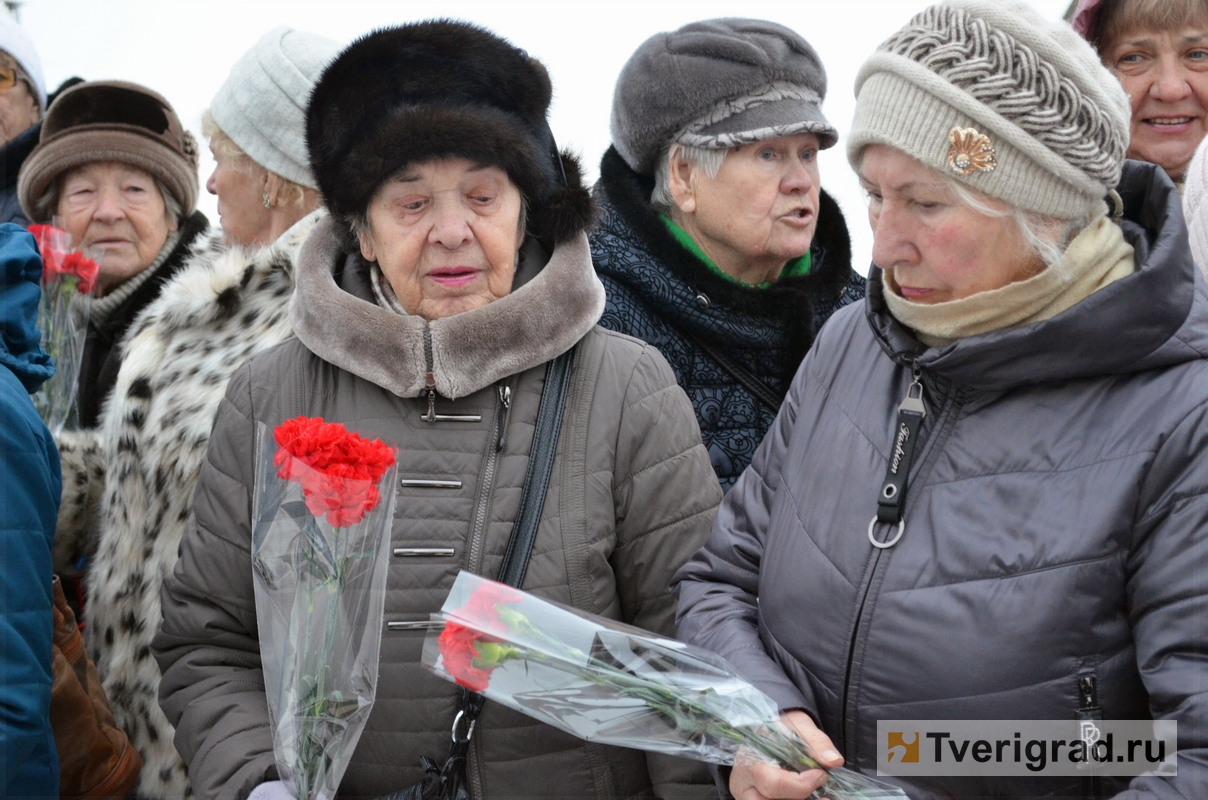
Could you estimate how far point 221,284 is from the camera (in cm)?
273

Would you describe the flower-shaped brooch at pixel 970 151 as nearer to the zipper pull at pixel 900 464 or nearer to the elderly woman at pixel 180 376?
the zipper pull at pixel 900 464

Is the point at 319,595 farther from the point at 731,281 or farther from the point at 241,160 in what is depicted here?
the point at 241,160

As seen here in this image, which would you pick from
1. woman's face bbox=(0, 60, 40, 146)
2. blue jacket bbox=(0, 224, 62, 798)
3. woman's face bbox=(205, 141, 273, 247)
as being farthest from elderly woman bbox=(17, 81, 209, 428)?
blue jacket bbox=(0, 224, 62, 798)

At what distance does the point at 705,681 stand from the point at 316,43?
212 cm

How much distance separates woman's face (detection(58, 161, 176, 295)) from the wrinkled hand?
8.75ft

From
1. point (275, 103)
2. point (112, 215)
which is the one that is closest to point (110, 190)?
point (112, 215)

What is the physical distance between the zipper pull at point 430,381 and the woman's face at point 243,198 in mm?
1118

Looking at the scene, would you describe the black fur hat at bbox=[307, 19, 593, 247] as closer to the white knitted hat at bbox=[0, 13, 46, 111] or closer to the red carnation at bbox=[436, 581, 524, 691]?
the red carnation at bbox=[436, 581, 524, 691]

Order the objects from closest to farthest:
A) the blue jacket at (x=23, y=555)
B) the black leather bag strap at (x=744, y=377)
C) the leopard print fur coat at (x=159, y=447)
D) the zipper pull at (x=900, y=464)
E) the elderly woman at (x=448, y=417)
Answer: the zipper pull at (x=900, y=464) → the blue jacket at (x=23, y=555) → the elderly woman at (x=448, y=417) → the leopard print fur coat at (x=159, y=447) → the black leather bag strap at (x=744, y=377)

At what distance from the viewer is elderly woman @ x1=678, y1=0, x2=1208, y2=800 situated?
1.54 meters

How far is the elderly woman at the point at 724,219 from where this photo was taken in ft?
9.41

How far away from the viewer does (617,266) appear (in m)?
2.93

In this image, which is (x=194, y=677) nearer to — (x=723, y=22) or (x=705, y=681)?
(x=705, y=681)

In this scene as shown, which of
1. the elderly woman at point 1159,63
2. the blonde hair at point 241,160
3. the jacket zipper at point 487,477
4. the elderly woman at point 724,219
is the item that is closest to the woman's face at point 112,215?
the blonde hair at point 241,160
